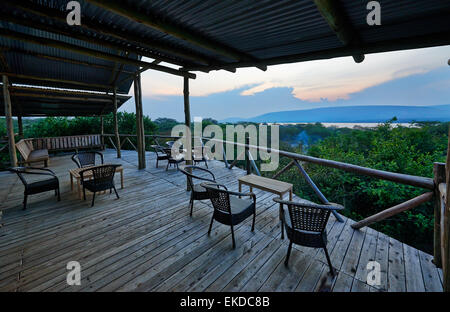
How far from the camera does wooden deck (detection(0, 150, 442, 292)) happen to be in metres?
1.85

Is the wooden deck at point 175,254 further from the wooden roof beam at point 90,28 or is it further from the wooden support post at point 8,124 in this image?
the wooden support post at point 8,124

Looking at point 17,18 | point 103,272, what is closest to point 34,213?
point 103,272

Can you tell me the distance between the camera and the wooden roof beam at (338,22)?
1595 millimetres

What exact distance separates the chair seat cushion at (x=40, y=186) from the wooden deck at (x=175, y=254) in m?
0.30

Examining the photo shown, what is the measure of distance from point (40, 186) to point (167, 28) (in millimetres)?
3725

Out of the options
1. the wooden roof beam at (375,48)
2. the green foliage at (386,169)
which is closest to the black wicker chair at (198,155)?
the wooden roof beam at (375,48)

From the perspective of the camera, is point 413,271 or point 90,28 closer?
point 413,271

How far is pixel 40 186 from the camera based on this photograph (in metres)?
3.55

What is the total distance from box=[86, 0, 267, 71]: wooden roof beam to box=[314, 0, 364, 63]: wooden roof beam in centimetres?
142

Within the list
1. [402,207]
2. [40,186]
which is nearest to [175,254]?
[402,207]

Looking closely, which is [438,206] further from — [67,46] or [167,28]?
[67,46]

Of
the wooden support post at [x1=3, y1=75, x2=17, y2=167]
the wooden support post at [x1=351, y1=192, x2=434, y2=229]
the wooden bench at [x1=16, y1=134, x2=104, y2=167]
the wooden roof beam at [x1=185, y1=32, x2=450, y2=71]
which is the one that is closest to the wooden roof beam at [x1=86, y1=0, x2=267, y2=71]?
the wooden roof beam at [x1=185, y1=32, x2=450, y2=71]

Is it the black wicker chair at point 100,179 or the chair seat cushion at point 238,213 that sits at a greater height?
the black wicker chair at point 100,179

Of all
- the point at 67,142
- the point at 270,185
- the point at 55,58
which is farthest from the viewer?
the point at 67,142
